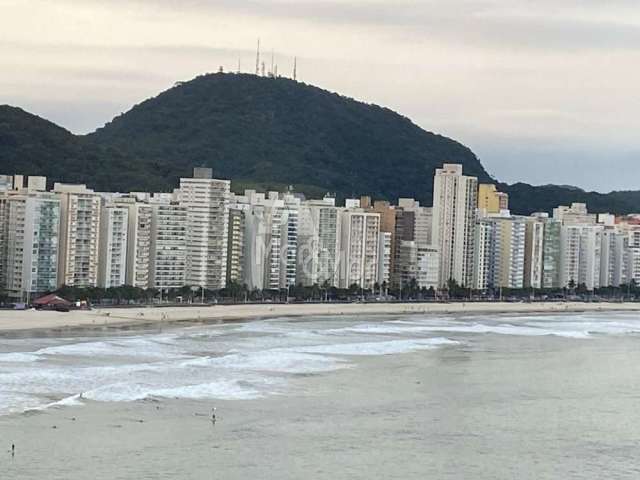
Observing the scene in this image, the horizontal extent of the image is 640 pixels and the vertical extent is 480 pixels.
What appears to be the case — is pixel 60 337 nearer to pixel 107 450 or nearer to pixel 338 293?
pixel 107 450

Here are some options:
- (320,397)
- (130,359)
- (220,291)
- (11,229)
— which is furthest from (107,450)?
(220,291)

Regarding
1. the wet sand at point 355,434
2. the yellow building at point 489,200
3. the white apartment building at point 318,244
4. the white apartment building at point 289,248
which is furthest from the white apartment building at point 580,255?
the wet sand at point 355,434

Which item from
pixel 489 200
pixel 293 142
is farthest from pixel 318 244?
pixel 293 142

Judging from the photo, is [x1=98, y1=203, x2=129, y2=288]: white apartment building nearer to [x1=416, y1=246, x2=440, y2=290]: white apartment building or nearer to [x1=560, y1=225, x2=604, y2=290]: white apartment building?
[x1=416, y1=246, x2=440, y2=290]: white apartment building

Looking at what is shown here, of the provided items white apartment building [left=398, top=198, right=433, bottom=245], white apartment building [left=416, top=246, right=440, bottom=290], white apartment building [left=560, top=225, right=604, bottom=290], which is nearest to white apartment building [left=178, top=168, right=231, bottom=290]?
white apartment building [left=416, top=246, right=440, bottom=290]

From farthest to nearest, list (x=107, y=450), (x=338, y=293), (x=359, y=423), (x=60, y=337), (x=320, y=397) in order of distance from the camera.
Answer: (x=338, y=293)
(x=60, y=337)
(x=320, y=397)
(x=359, y=423)
(x=107, y=450)
